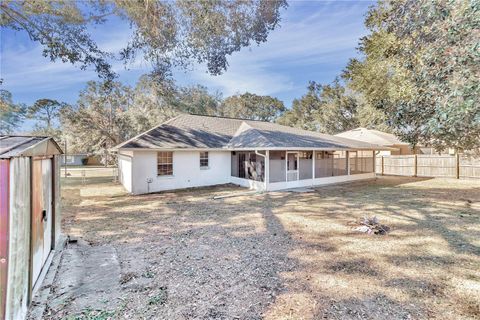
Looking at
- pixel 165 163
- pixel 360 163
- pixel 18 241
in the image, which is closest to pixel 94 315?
pixel 18 241

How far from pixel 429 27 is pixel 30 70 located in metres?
14.2

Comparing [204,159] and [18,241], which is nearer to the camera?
[18,241]

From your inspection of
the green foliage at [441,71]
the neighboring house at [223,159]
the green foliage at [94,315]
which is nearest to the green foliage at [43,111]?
the neighboring house at [223,159]

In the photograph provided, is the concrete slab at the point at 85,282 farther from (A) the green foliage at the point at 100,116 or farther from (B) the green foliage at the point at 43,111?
(B) the green foliage at the point at 43,111

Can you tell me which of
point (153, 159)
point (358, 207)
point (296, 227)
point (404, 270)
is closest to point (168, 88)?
point (153, 159)

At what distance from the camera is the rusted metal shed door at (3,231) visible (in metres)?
2.54

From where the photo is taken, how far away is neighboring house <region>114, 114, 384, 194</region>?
1271 cm

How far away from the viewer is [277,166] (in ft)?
44.5

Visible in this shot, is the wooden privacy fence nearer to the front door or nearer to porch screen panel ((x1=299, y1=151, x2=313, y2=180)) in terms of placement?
porch screen panel ((x1=299, y1=151, x2=313, y2=180))

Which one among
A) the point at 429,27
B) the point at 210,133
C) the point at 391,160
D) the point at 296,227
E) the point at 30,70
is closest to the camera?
the point at 429,27

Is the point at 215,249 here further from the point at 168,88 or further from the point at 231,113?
the point at 231,113

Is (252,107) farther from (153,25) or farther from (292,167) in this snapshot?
(153,25)

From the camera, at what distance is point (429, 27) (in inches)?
169

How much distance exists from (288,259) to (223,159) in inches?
430
